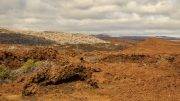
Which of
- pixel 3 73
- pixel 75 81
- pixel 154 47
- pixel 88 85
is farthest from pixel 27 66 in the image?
pixel 154 47

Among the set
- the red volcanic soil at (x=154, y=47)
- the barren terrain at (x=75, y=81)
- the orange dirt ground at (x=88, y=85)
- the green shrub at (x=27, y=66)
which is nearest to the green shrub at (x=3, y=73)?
the barren terrain at (x=75, y=81)

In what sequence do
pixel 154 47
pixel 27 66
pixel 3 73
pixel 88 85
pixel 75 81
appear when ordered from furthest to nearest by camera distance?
pixel 154 47 → pixel 27 66 → pixel 3 73 → pixel 75 81 → pixel 88 85

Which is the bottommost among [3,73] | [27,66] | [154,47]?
[154,47]

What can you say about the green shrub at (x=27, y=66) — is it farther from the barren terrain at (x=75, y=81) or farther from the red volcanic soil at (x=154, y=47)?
the red volcanic soil at (x=154, y=47)

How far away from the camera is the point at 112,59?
35.4m

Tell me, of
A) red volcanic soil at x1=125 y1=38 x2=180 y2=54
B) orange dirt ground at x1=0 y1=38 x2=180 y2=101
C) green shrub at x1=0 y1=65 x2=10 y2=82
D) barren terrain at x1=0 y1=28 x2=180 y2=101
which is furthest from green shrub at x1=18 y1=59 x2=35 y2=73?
red volcanic soil at x1=125 y1=38 x2=180 y2=54

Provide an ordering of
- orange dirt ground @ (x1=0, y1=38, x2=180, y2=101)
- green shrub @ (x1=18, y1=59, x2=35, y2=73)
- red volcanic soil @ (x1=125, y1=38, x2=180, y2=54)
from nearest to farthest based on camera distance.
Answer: orange dirt ground @ (x1=0, y1=38, x2=180, y2=101)
green shrub @ (x1=18, y1=59, x2=35, y2=73)
red volcanic soil @ (x1=125, y1=38, x2=180, y2=54)

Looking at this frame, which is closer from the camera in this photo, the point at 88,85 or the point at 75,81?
the point at 88,85

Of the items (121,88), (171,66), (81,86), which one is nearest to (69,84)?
(81,86)

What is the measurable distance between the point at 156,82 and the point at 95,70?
557cm

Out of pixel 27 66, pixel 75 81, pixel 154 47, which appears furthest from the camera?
pixel 154 47

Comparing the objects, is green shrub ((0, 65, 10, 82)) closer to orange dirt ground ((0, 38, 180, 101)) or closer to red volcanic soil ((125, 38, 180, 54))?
orange dirt ground ((0, 38, 180, 101))

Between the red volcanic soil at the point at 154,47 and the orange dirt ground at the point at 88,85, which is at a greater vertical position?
the orange dirt ground at the point at 88,85

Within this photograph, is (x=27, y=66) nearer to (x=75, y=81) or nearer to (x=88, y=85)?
(x=75, y=81)
